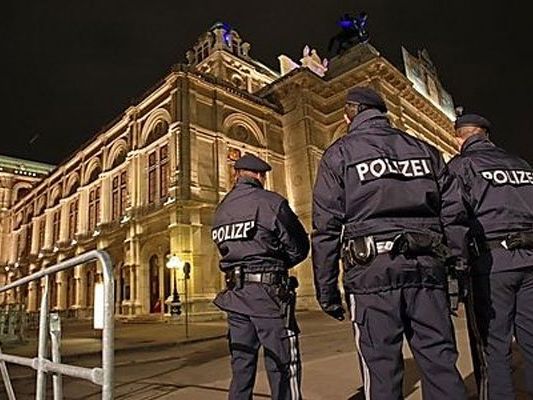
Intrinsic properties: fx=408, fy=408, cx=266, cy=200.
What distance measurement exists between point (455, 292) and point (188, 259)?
16.6 metres

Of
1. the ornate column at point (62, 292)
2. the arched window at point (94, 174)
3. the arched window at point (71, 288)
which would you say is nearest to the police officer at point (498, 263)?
the arched window at point (94, 174)

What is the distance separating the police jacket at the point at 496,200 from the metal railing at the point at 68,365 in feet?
8.38

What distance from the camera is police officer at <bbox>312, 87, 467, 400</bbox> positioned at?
2111 mm

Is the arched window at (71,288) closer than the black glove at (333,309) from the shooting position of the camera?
No

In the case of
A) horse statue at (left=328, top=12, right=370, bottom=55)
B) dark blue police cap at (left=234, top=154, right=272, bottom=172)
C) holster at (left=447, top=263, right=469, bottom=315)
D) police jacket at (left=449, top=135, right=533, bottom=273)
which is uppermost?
horse statue at (left=328, top=12, right=370, bottom=55)

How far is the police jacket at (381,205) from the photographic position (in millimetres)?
2199

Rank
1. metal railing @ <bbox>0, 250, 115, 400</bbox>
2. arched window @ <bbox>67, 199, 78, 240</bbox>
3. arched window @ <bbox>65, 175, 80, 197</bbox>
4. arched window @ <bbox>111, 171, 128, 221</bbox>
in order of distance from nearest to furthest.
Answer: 1. metal railing @ <bbox>0, 250, 115, 400</bbox>
2. arched window @ <bbox>111, 171, 128, 221</bbox>
3. arched window @ <bbox>67, 199, 78, 240</bbox>
4. arched window @ <bbox>65, 175, 80, 197</bbox>

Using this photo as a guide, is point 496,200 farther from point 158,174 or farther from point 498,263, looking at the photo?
point 158,174

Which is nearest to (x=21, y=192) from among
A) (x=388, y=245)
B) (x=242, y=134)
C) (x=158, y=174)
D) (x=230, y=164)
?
(x=158, y=174)

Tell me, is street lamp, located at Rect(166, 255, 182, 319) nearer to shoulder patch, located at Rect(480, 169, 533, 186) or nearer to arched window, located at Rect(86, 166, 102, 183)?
arched window, located at Rect(86, 166, 102, 183)

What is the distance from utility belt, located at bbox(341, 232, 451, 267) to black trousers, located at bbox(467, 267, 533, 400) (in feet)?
3.15

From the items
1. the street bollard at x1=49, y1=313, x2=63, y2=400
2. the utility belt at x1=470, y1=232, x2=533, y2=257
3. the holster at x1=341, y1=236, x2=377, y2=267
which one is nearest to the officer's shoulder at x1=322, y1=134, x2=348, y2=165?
the holster at x1=341, y1=236, x2=377, y2=267

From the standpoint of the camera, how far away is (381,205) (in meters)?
2.28

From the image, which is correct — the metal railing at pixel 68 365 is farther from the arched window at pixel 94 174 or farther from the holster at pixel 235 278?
the arched window at pixel 94 174
